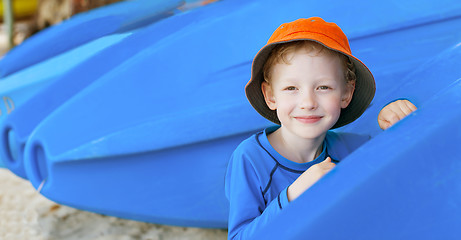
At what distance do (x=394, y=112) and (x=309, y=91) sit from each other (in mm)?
257

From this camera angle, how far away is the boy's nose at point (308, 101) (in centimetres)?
83

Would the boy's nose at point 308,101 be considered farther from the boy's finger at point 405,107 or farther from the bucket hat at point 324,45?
the boy's finger at point 405,107

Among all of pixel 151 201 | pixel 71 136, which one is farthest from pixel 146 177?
pixel 71 136

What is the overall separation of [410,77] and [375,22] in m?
0.18

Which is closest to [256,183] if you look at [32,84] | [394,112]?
[394,112]

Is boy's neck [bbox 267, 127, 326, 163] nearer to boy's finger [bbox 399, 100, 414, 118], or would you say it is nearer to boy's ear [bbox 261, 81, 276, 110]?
boy's ear [bbox 261, 81, 276, 110]

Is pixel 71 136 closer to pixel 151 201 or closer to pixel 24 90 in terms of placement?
pixel 151 201

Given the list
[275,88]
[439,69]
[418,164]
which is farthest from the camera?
[439,69]

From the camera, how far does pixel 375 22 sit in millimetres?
1243

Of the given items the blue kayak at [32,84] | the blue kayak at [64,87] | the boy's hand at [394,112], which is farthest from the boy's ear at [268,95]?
the blue kayak at [32,84]

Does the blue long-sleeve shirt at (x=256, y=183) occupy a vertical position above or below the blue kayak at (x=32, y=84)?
above

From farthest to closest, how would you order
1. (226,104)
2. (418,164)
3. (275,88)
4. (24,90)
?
(24,90) < (226,104) < (275,88) < (418,164)

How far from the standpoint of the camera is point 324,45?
2.66 ft

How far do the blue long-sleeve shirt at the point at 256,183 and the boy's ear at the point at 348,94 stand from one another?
0.12 m
